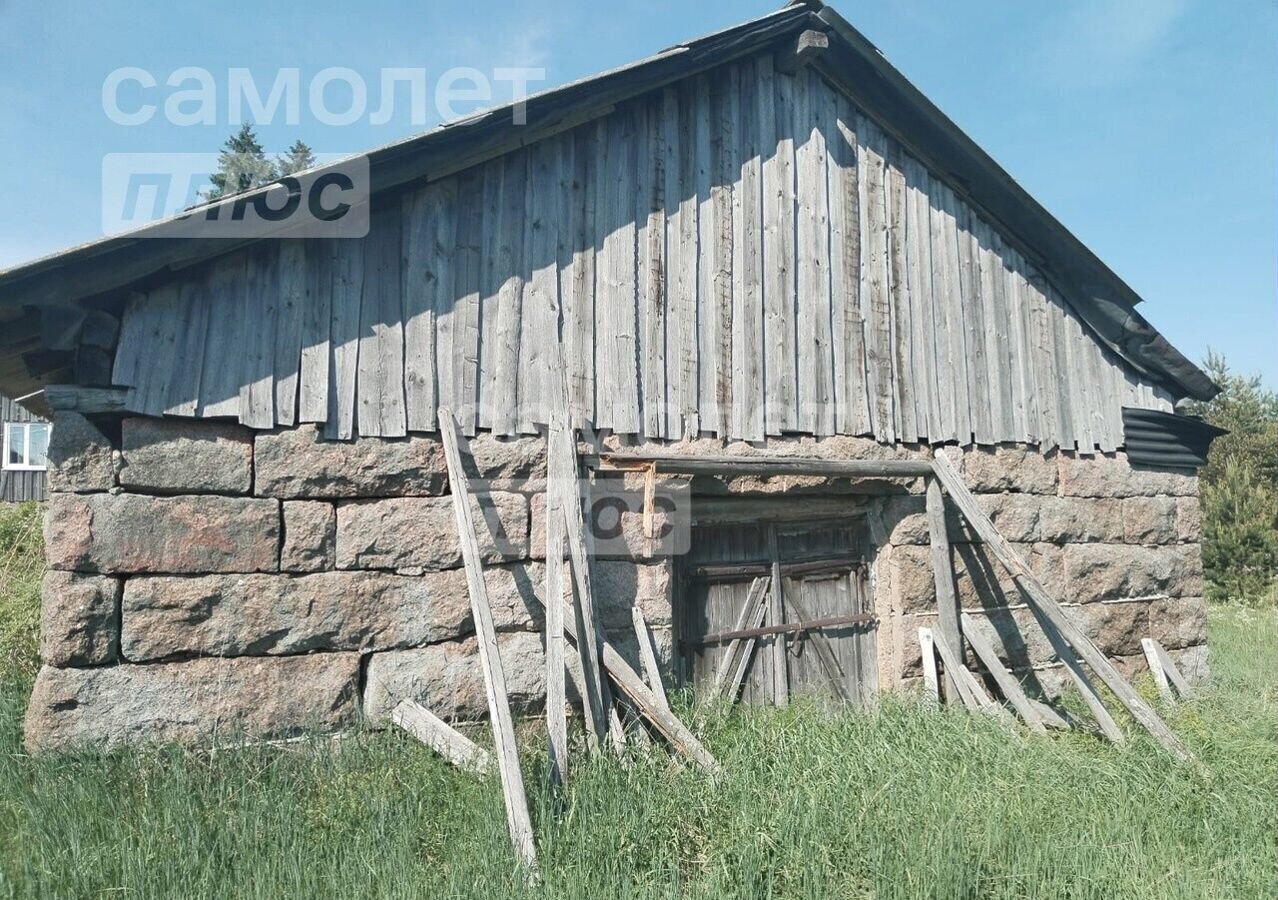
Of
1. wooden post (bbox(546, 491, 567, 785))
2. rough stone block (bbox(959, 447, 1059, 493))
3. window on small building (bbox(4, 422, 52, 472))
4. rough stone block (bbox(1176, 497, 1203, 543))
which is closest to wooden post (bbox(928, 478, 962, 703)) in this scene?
rough stone block (bbox(959, 447, 1059, 493))

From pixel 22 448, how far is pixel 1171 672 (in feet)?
73.2

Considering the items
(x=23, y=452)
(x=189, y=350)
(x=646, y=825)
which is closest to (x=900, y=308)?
(x=646, y=825)

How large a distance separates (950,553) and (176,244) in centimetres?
523

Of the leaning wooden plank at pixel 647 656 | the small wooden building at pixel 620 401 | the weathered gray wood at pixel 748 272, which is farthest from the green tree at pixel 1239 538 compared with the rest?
the leaning wooden plank at pixel 647 656

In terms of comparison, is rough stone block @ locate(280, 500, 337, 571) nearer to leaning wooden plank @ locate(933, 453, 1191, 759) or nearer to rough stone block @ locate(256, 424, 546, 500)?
rough stone block @ locate(256, 424, 546, 500)

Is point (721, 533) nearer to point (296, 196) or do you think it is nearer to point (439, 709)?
point (439, 709)

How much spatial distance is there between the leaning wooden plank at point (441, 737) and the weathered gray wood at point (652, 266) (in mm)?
1999

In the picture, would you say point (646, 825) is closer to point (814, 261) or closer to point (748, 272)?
point (748, 272)

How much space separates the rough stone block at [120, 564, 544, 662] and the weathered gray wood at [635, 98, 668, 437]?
124 cm

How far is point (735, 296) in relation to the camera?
5539mm

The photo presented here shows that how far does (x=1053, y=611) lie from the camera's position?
5.57 m

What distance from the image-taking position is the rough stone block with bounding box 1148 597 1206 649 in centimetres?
689

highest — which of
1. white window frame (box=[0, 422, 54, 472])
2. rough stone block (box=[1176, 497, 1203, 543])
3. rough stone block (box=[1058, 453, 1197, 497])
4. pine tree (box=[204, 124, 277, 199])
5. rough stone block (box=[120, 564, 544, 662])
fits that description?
pine tree (box=[204, 124, 277, 199])

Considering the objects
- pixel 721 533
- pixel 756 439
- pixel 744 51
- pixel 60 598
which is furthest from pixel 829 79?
pixel 60 598
